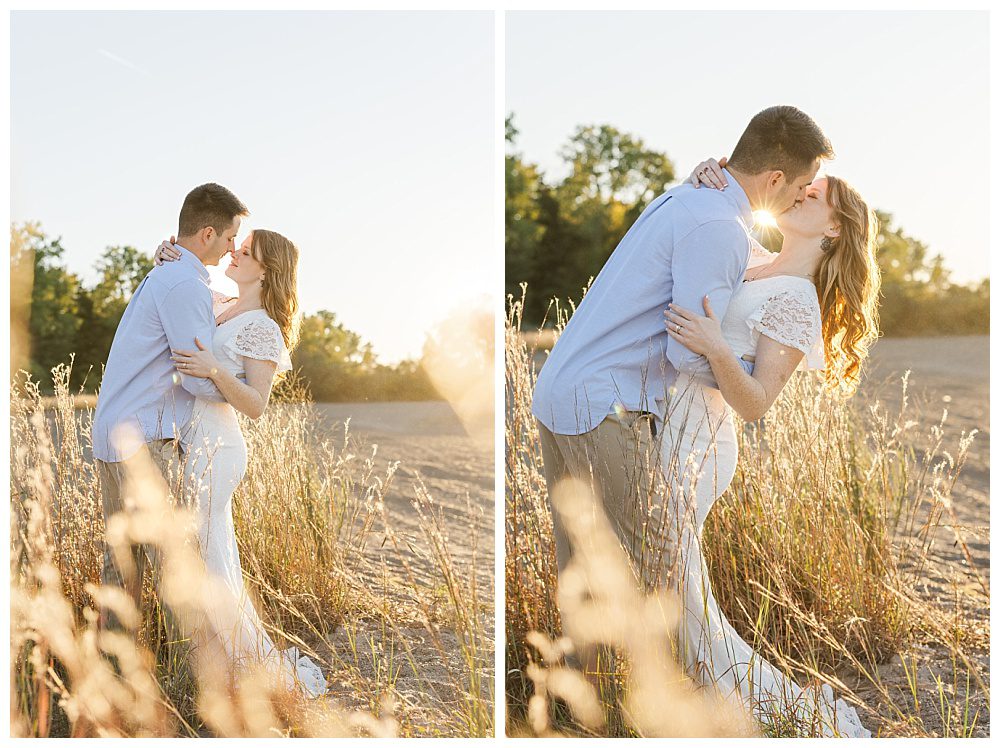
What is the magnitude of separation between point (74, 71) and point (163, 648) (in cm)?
174

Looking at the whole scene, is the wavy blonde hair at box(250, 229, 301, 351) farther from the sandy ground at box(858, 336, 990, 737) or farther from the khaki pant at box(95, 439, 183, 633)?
the sandy ground at box(858, 336, 990, 737)

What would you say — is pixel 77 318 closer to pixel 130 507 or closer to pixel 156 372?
pixel 156 372

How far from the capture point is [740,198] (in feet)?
7.13

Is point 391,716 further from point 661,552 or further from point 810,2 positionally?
point 810,2

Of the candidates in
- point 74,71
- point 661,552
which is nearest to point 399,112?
point 74,71

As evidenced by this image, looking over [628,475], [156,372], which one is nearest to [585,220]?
[628,475]

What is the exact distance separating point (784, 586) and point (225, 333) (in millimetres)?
1797

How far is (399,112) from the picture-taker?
2.67m

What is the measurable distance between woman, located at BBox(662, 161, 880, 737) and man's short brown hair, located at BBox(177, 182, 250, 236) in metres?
1.37

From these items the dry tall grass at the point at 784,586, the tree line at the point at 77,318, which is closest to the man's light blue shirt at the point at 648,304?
the dry tall grass at the point at 784,586

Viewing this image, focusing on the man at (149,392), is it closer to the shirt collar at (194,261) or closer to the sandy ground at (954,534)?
the shirt collar at (194,261)

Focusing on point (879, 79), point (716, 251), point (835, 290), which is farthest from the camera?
point (879, 79)

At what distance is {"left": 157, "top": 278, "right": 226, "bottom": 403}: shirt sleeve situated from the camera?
2.52 metres

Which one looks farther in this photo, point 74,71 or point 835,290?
point 74,71
